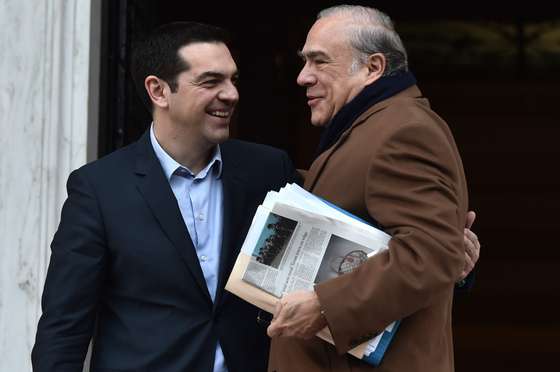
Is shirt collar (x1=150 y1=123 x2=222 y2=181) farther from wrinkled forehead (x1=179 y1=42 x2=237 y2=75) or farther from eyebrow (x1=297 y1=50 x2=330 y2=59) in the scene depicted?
eyebrow (x1=297 y1=50 x2=330 y2=59)

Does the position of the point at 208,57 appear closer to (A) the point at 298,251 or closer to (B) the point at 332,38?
(B) the point at 332,38

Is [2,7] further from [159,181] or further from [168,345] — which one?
[168,345]

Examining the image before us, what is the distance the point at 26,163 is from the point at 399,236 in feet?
6.51

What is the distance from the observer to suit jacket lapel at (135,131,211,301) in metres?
2.94

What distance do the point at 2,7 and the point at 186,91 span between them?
47.5 inches

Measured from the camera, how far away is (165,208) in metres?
2.99

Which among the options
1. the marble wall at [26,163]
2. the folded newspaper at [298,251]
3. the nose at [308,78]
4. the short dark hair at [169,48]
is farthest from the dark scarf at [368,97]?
the marble wall at [26,163]

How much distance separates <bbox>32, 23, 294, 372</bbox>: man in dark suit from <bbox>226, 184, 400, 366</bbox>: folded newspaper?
1.41ft

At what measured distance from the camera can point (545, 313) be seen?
808cm

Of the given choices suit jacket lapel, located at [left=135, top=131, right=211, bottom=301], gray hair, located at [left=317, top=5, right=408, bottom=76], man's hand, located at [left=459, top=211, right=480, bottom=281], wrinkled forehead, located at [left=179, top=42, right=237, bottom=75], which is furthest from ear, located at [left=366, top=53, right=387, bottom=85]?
suit jacket lapel, located at [left=135, top=131, right=211, bottom=301]

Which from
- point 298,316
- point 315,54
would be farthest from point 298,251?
point 315,54

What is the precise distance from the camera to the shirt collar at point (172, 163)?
3.07 metres

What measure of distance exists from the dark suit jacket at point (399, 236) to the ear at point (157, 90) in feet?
2.29

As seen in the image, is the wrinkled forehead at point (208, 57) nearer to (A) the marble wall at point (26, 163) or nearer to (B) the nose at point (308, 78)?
(B) the nose at point (308, 78)
